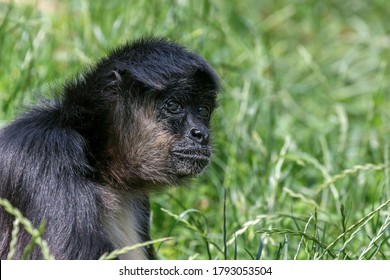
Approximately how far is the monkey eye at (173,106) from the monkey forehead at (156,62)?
14 cm

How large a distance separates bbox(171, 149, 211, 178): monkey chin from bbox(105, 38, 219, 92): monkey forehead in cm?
46

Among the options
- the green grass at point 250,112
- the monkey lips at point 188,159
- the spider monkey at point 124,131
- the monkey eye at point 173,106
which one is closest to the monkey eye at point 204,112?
the spider monkey at point 124,131

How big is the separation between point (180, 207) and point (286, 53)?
5.37 m

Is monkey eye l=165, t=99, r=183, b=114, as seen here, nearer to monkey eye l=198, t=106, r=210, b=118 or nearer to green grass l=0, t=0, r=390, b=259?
monkey eye l=198, t=106, r=210, b=118

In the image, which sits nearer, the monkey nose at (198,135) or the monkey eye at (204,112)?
the monkey nose at (198,135)

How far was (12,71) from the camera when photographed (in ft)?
28.1

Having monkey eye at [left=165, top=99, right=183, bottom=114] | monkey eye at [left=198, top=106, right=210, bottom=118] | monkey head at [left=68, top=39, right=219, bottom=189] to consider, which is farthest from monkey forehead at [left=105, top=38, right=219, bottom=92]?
monkey eye at [left=198, top=106, right=210, bottom=118]

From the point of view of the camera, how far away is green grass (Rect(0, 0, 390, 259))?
747 centimetres

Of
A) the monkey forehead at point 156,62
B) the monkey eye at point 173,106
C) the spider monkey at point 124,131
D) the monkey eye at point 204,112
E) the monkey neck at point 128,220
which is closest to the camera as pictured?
the spider monkey at point 124,131

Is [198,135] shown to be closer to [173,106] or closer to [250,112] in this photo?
[173,106]

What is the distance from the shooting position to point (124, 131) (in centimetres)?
621

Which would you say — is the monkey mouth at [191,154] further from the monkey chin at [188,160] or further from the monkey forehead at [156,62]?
the monkey forehead at [156,62]

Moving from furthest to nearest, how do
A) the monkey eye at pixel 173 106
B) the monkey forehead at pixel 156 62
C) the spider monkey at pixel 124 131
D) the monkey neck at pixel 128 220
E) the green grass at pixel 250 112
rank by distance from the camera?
1. the green grass at pixel 250 112
2. the monkey eye at pixel 173 106
3. the monkey forehead at pixel 156 62
4. the monkey neck at pixel 128 220
5. the spider monkey at pixel 124 131

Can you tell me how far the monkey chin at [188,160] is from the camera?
20.2 feet
